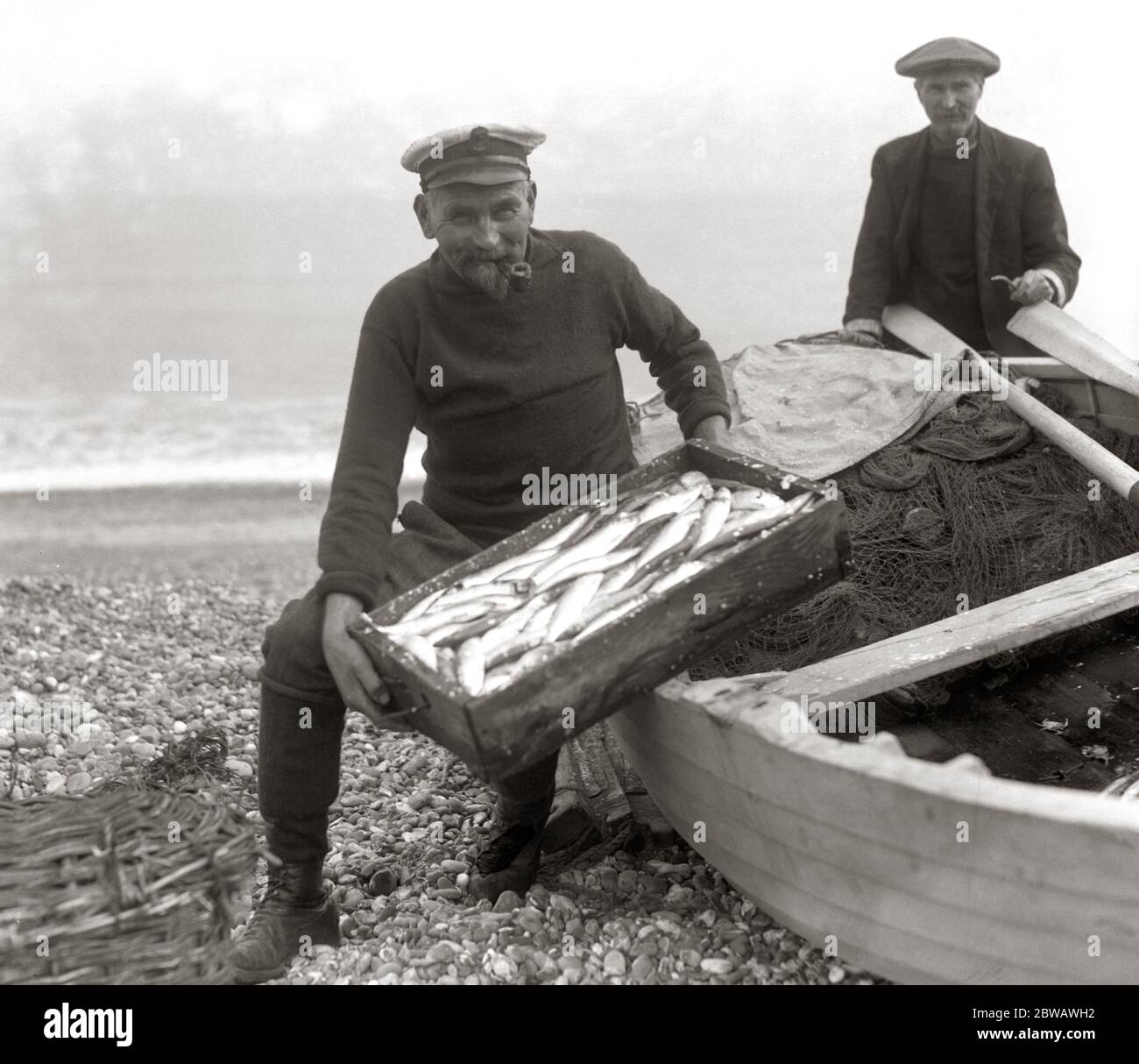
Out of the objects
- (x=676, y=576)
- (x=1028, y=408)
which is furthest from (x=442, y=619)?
(x=1028, y=408)

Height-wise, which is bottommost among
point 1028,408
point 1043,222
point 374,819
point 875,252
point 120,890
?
point 374,819

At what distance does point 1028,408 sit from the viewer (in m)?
4.60

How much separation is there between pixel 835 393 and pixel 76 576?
16.9 ft

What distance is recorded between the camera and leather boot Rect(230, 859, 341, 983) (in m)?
3.24

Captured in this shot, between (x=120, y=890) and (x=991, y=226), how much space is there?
4.58 m

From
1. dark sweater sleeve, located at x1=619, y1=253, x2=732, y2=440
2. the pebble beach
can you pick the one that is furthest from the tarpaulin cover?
the pebble beach

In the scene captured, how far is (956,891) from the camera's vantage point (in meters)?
2.66

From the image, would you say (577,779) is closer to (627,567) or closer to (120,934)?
(627,567)

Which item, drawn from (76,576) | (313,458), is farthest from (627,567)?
(313,458)

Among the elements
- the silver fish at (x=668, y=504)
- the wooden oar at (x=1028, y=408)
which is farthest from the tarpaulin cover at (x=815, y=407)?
the silver fish at (x=668, y=504)

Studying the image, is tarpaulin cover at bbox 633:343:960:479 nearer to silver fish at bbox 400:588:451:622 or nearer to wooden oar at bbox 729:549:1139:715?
wooden oar at bbox 729:549:1139:715

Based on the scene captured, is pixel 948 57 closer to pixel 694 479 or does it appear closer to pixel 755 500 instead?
pixel 694 479

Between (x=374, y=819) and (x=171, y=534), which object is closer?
(x=374, y=819)

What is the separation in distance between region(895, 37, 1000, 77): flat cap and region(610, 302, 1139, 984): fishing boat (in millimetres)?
2763
